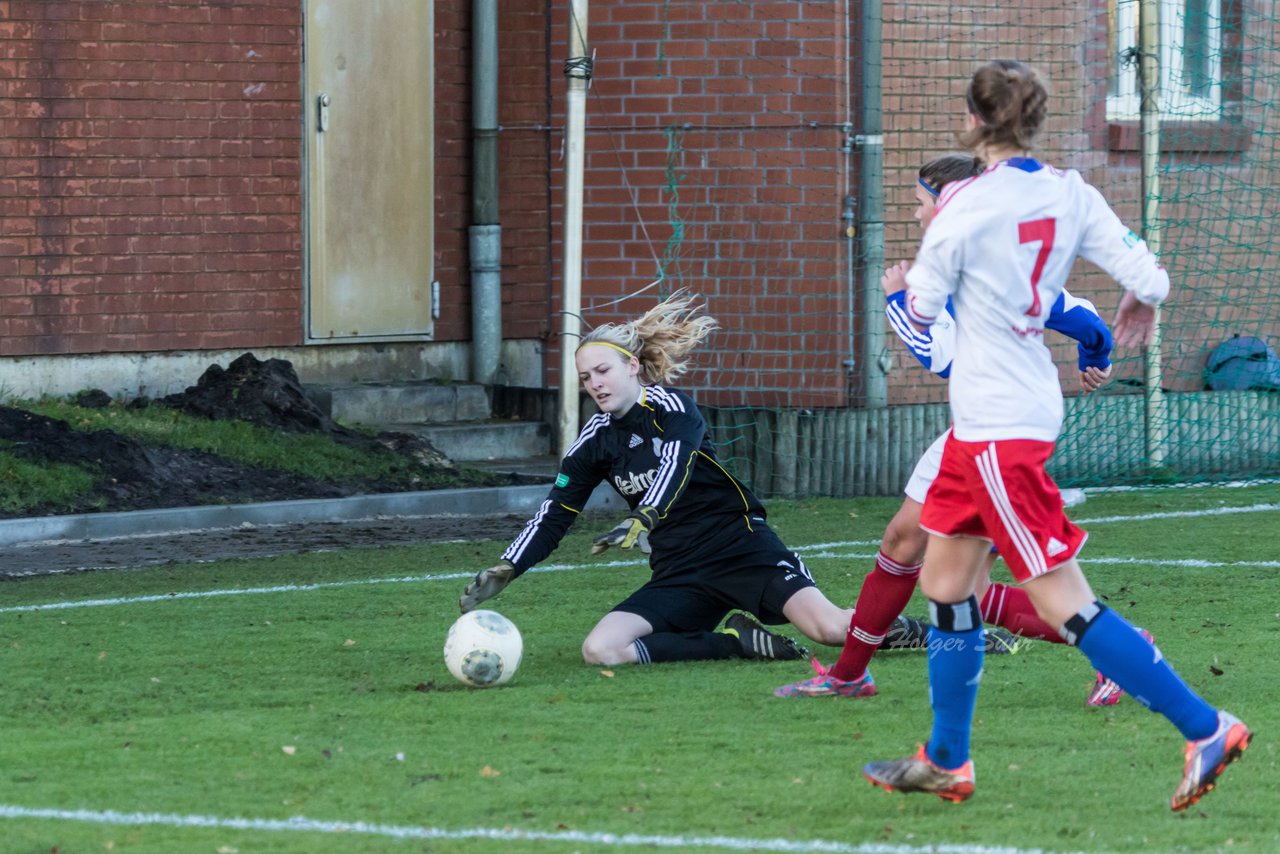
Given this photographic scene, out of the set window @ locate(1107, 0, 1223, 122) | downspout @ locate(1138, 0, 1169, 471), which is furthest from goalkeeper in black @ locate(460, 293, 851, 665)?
window @ locate(1107, 0, 1223, 122)

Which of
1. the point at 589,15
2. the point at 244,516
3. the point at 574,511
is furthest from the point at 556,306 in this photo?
the point at 574,511

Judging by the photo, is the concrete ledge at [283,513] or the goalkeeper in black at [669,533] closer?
the goalkeeper in black at [669,533]

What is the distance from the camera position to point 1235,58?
13984 millimetres

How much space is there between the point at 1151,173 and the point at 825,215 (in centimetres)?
220

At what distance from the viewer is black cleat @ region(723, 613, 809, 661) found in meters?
6.84

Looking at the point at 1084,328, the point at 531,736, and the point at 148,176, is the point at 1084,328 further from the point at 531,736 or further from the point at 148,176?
the point at 148,176

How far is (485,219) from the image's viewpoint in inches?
522

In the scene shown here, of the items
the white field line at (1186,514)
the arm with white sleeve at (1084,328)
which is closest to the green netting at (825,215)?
the white field line at (1186,514)

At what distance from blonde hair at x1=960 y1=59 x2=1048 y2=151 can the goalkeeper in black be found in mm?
2268

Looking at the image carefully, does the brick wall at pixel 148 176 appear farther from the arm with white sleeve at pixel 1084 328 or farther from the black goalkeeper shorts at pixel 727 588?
the arm with white sleeve at pixel 1084 328

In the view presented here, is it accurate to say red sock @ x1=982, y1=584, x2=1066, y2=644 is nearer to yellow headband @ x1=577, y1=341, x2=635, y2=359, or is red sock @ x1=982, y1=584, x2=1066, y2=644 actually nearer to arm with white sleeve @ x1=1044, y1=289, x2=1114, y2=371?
arm with white sleeve @ x1=1044, y1=289, x2=1114, y2=371

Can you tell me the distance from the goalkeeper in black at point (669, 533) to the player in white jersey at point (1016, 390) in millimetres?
1960

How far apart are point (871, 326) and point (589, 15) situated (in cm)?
269

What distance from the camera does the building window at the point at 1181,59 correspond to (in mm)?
13180
